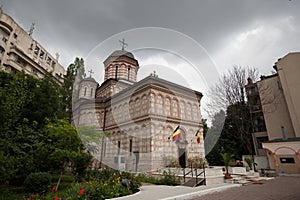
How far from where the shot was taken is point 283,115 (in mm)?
23625

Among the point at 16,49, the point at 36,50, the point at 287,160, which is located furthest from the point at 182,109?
the point at 36,50

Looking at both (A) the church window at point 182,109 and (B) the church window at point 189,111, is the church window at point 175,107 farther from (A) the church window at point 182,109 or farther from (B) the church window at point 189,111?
(B) the church window at point 189,111

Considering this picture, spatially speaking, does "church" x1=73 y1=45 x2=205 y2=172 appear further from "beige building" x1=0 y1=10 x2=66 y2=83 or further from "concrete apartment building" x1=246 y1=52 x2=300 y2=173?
"beige building" x1=0 y1=10 x2=66 y2=83

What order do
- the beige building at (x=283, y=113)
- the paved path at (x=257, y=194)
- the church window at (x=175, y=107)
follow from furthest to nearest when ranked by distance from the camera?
the church window at (x=175, y=107), the beige building at (x=283, y=113), the paved path at (x=257, y=194)

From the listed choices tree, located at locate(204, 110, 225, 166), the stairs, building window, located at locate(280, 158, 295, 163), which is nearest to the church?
the stairs

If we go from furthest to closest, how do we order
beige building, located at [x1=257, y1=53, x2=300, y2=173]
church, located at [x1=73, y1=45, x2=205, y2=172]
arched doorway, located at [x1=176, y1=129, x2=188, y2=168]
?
beige building, located at [x1=257, y1=53, x2=300, y2=173] → arched doorway, located at [x1=176, y1=129, x2=188, y2=168] → church, located at [x1=73, y1=45, x2=205, y2=172]

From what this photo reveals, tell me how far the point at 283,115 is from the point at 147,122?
20151 mm

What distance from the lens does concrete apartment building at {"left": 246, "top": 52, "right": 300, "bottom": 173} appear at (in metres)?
18.3

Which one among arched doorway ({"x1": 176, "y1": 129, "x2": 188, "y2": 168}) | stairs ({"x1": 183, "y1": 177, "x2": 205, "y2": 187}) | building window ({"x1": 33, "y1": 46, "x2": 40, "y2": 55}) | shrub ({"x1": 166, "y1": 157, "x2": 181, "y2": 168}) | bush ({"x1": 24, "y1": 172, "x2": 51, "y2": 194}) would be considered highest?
building window ({"x1": 33, "y1": 46, "x2": 40, "y2": 55})

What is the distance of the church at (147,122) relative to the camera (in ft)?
52.6

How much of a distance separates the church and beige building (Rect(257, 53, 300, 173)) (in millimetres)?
8343

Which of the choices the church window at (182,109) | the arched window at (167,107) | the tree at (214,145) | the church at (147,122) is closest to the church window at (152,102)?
the church at (147,122)

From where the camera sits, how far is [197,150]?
63.1 feet

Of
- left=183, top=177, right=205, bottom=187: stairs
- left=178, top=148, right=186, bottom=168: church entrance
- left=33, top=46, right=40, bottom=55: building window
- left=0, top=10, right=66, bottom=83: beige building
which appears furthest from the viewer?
left=33, top=46, right=40, bottom=55: building window
